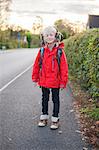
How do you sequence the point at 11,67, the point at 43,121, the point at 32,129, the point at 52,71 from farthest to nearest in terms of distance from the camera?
the point at 11,67, the point at 43,121, the point at 52,71, the point at 32,129

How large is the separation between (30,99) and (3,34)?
6476 centimetres

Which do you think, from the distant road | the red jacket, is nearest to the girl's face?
the red jacket

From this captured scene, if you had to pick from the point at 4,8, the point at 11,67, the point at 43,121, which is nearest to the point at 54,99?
the point at 43,121

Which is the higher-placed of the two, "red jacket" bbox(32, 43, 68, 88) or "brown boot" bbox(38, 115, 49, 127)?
"red jacket" bbox(32, 43, 68, 88)

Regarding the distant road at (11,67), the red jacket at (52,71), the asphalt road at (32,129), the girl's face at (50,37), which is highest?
the girl's face at (50,37)

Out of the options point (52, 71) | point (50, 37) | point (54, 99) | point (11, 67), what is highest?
point (50, 37)

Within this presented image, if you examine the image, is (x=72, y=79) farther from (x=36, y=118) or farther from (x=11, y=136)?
(x=11, y=136)

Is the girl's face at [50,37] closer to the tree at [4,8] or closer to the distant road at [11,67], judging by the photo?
the distant road at [11,67]

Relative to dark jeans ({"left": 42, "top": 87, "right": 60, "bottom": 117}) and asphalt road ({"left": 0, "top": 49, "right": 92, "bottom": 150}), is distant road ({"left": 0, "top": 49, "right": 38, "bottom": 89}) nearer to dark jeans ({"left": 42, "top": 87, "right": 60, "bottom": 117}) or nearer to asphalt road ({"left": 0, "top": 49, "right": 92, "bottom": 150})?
asphalt road ({"left": 0, "top": 49, "right": 92, "bottom": 150})

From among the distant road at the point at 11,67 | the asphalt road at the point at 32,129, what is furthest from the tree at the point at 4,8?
the asphalt road at the point at 32,129

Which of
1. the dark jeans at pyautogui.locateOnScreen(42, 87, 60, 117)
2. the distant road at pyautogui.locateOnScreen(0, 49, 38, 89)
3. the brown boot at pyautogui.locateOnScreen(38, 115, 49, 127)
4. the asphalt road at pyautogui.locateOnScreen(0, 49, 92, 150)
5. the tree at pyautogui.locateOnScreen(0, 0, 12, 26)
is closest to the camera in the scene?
the asphalt road at pyautogui.locateOnScreen(0, 49, 92, 150)

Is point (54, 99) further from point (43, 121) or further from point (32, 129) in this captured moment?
point (32, 129)

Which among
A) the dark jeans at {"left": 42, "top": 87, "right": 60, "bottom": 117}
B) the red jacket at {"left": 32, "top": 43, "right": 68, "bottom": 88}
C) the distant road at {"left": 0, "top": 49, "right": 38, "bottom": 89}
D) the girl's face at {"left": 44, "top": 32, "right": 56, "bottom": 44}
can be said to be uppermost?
the girl's face at {"left": 44, "top": 32, "right": 56, "bottom": 44}

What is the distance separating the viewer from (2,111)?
809 cm
